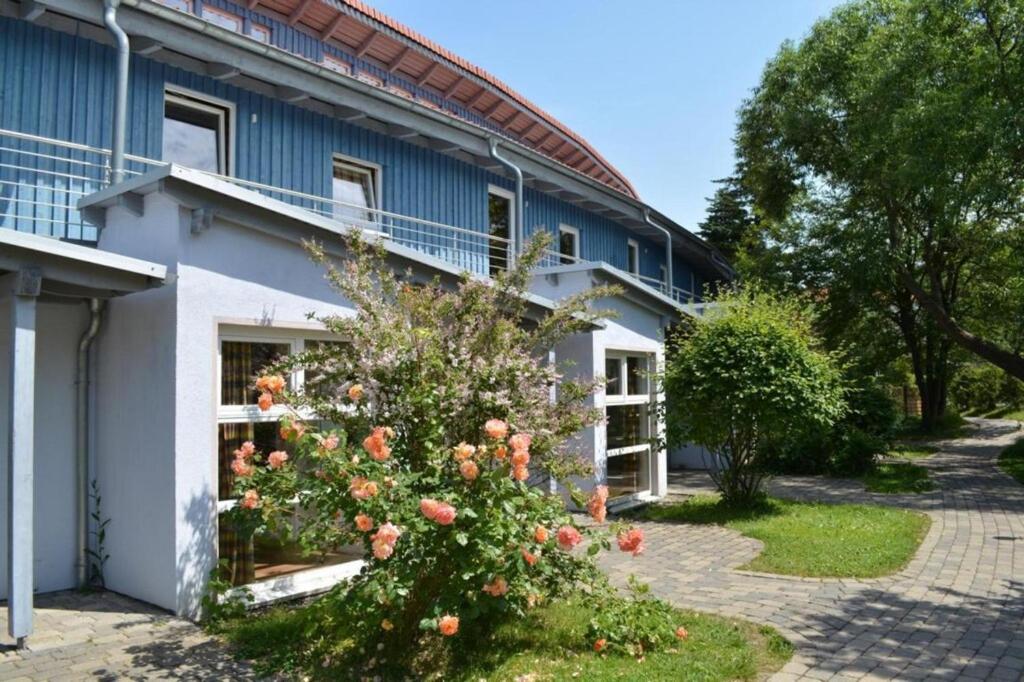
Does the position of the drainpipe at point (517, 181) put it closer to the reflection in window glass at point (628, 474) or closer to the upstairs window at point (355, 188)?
the upstairs window at point (355, 188)

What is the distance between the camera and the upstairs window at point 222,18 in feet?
39.2

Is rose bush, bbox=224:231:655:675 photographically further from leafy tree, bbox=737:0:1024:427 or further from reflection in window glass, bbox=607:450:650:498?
leafy tree, bbox=737:0:1024:427

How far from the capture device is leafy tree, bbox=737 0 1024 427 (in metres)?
13.3

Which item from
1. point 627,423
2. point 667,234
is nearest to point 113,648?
point 627,423

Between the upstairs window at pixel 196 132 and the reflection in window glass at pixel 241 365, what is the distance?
3590 millimetres

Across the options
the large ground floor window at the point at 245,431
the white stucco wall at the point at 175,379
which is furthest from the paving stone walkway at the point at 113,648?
the large ground floor window at the point at 245,431

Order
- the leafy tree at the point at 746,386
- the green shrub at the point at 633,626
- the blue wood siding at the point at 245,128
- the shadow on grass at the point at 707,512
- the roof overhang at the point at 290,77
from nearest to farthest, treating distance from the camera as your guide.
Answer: the green shrub at the point at 633,626
the blue wood siding at the point at 245,128
the roof overhang at the point at 290,77
the leafy tree at the point at 746,386
the shadow on grass at the point at 707,512

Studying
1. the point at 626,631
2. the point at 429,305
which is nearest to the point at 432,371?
the point at 429,305

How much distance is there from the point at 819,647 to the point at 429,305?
358cm

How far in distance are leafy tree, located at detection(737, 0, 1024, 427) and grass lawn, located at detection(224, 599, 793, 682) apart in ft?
35.1

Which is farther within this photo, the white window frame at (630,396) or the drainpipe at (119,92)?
the white window frame at (630,396)

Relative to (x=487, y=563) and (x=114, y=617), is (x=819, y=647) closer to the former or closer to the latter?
(x=487, y=563)

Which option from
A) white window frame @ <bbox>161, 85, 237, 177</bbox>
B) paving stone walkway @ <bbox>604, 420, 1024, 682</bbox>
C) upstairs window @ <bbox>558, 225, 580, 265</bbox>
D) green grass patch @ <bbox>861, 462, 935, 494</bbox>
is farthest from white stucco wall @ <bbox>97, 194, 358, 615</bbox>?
green grass patch @ <bbox>861, 462, 935, 494</bbox>

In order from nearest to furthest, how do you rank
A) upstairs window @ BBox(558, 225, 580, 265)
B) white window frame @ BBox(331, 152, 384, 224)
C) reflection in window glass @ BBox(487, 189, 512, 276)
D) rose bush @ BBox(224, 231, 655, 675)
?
rose bush @ BBox(224, 231, 655, 675), white window frame @ BBox(331, 152, 384, 224), reflection in window glass @ BBox(487, 189, 512, 276), upstairs window @ BBox(558, 225, 580, 265)
